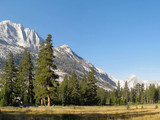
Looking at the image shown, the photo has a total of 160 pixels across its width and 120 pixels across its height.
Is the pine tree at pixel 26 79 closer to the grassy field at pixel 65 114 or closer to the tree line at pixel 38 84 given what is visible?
the tree line at pixel 38 84

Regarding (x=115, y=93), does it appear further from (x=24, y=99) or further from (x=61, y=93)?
(x=24, y=99)

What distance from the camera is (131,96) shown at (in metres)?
136

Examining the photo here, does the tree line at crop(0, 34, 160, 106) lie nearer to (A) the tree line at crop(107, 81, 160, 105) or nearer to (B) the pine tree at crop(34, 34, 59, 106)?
(B) the pine tree at crop(34, 34, 59, 106)

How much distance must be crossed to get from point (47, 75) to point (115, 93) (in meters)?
114

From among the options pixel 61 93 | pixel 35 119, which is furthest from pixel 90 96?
pixel 35 119

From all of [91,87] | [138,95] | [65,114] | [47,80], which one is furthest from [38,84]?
[138,95]

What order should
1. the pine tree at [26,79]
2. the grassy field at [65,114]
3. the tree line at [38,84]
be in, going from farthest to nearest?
the pine tree at [26,79] → the tree line at [38,84] → the grassy field at [65,114]

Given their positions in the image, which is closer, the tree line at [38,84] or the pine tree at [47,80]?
the pine tree at [47,80]

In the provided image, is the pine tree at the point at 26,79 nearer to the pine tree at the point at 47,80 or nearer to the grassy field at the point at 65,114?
the pine tree at the point at 47,80

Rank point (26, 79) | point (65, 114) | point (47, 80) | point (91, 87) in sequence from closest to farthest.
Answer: point (65, 114)
point (47, 80)
point (26, 79)
point (91, 87)

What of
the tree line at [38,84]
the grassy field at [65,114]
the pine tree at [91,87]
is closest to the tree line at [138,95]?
the pine tree at [91,87]

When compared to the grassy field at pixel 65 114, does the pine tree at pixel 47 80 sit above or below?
above

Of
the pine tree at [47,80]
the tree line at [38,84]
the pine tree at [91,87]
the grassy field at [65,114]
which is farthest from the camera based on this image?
the pine tree at [91,87]

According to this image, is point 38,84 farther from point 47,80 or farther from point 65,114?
point 65,114
